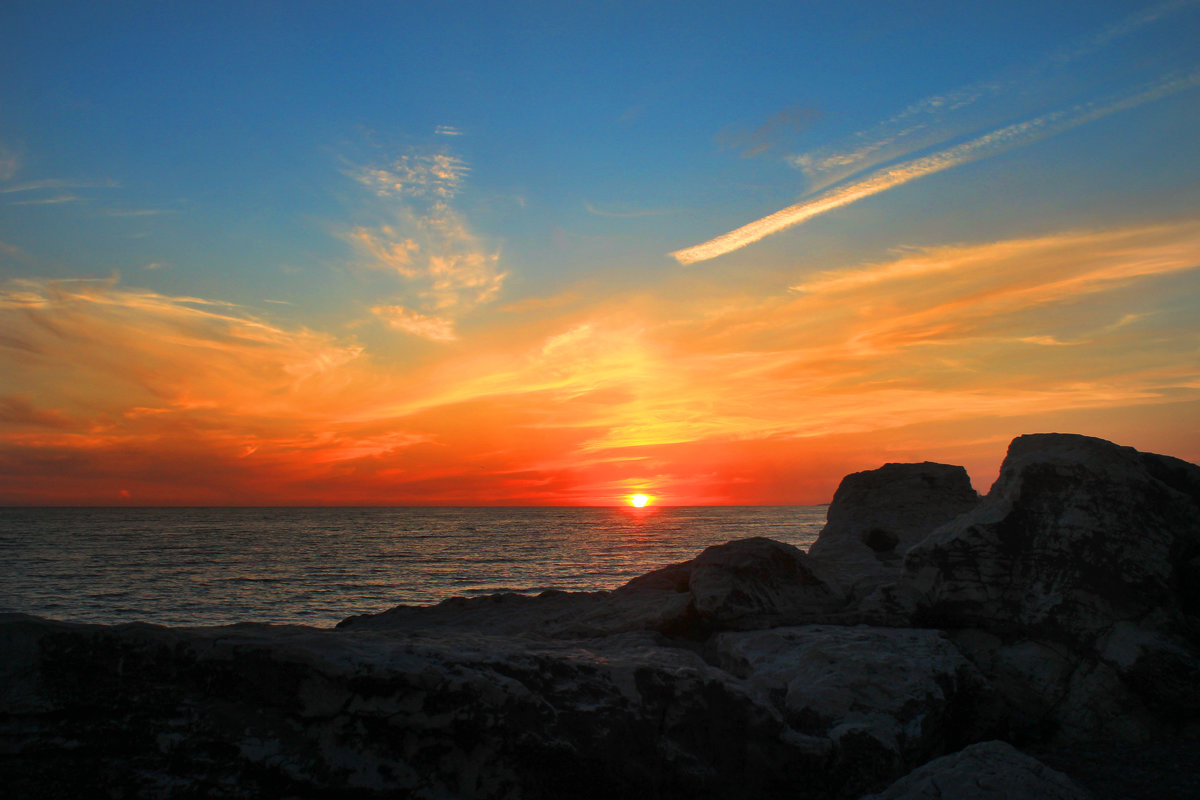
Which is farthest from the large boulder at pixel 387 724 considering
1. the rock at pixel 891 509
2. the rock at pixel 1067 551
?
the rock at pixel 891 509

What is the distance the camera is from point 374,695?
444 centimetres

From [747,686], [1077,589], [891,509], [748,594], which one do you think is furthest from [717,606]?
[891,509]

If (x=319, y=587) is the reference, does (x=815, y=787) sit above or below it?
above

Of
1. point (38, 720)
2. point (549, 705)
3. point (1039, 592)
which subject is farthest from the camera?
point (1039, 592)

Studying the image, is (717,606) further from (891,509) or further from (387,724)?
(891,509)

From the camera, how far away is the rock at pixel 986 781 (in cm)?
426

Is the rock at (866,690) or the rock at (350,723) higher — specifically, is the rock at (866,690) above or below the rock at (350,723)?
below

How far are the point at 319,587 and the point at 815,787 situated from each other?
32423 mm

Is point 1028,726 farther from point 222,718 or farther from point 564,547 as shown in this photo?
point 564,547

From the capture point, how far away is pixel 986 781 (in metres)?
4.38

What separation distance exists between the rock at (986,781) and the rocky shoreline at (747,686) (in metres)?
0.02

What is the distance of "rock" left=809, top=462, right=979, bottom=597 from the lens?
15.0 metres

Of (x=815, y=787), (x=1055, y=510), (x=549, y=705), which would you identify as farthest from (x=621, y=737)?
(x=1055, y=510)

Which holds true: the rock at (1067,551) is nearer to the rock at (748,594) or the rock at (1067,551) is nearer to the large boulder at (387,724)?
the rock at (748,594)
